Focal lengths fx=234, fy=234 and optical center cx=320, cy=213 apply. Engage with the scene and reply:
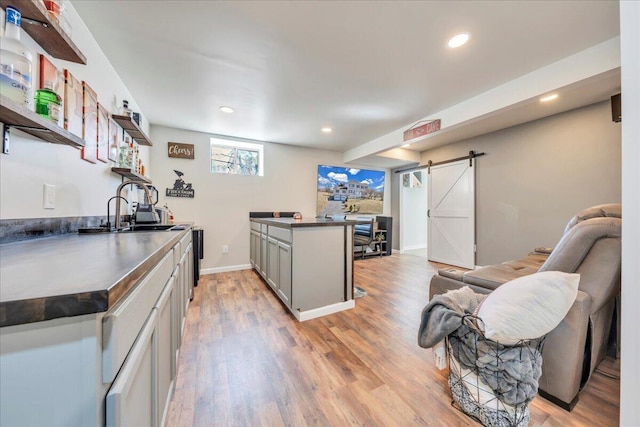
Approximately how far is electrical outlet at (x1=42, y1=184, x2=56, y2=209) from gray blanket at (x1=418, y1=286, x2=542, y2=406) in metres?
2.13

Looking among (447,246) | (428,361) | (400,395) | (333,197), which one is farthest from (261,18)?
(447,246)

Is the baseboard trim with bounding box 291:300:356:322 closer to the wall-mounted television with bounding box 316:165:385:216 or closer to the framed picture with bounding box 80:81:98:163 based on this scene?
the framed picture with bounding box 80:81:98:163

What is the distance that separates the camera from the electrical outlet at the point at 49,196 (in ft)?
4.03

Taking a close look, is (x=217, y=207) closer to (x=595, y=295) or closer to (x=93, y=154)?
(x=93, y=154)

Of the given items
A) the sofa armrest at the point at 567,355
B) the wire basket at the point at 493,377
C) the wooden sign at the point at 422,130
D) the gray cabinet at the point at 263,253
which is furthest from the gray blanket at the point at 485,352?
the wooden sign at the point at 422,130

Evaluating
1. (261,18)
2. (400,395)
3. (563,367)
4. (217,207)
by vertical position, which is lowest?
(400,395)

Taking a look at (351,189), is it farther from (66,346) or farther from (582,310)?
(66,346)

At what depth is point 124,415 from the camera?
0.52 m

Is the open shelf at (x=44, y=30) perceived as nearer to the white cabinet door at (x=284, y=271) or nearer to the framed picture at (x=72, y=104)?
the framed picture at (x=72, y=104)

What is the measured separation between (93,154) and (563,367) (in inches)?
128

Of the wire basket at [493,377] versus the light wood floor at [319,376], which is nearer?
the wire basket at [493,377]

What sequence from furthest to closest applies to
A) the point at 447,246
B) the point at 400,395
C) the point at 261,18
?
the point at 447,246, the point at 261,18, the point at 400,395

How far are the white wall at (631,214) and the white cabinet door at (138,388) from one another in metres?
1.72

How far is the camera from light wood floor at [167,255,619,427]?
1.21 meters
